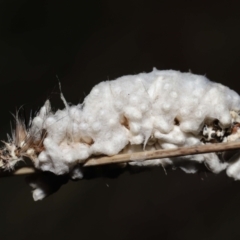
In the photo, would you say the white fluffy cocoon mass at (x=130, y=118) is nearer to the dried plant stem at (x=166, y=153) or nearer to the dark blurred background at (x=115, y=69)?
the dried plant stem at (x=166, y=153)

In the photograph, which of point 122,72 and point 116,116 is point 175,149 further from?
point 122,72

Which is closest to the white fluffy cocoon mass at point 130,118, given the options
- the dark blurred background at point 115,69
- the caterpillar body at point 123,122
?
the caterpillar body at point 123,122

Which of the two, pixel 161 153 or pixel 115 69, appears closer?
pixel 161 153

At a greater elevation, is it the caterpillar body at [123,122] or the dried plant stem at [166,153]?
the caterpillar body at [123,122]

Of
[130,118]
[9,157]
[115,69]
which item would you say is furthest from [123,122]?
[115,69]

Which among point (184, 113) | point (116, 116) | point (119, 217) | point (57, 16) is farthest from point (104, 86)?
point (57, 16)

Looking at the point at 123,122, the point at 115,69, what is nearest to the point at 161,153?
the point at 123,122

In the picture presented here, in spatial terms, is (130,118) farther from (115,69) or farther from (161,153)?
(115,69)
